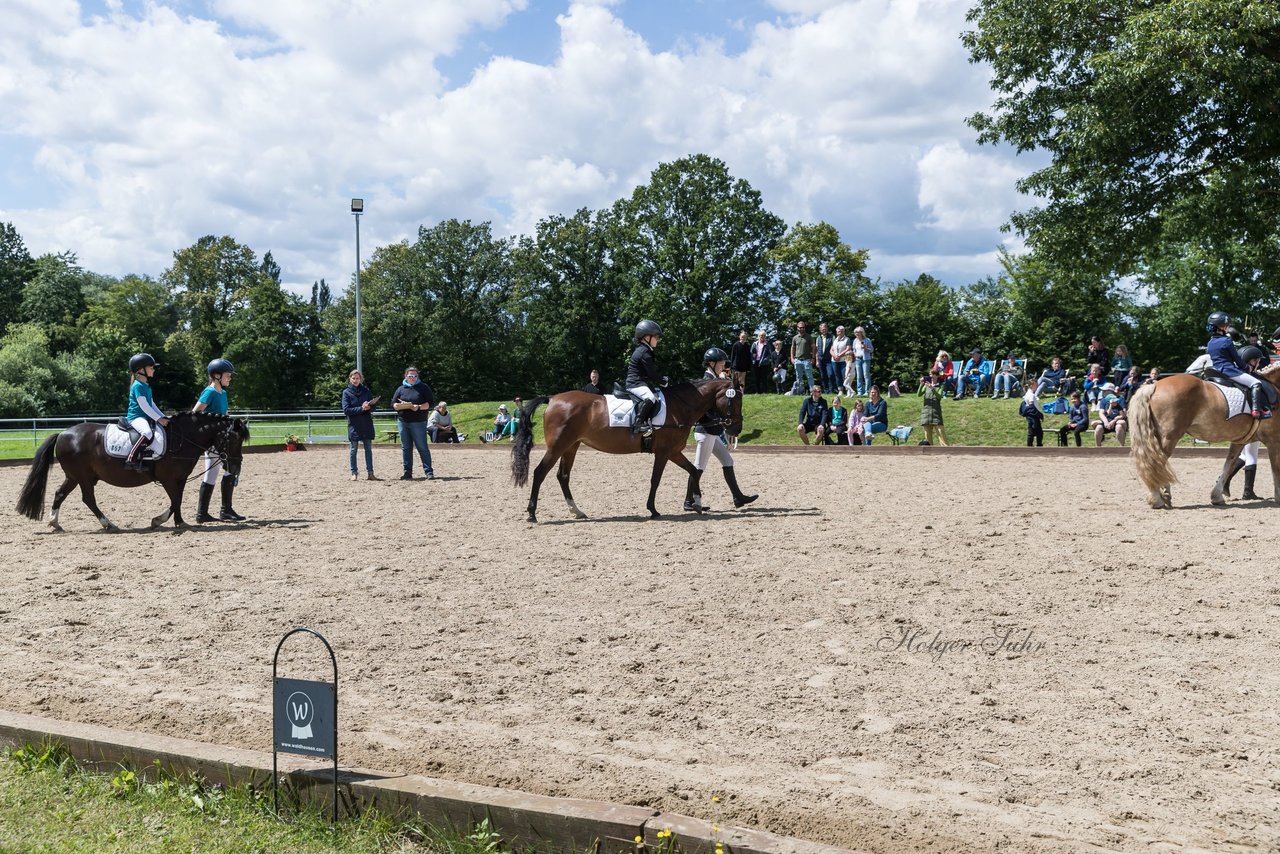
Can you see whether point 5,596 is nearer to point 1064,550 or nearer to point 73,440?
point 73,440

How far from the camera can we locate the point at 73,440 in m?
12.1

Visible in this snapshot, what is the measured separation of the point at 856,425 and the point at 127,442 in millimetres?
16317

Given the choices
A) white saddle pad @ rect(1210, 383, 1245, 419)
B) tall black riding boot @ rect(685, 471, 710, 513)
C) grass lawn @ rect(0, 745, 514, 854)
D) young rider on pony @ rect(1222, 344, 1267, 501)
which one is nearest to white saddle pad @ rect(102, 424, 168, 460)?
tall black riding boot @ rect(685, 471, 710, 513)

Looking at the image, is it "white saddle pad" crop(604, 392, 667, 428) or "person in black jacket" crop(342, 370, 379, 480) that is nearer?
"white saddle pad" crop(604, 392, 667, 428)

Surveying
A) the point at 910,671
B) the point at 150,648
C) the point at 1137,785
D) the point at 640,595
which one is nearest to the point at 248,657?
the point at 150,648

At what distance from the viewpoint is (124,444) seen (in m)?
12.0

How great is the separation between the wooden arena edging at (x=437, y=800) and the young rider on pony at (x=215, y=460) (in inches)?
319

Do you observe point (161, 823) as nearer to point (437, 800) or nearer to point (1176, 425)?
point (437, 800)

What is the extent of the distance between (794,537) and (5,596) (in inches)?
270

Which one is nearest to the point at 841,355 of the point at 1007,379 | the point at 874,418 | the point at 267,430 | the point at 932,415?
the point at 874,418

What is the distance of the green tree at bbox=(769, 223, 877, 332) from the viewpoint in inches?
1975

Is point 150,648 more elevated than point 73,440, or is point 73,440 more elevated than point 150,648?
point 73,440

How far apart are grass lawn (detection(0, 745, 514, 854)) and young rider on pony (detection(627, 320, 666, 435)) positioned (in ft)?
28.2

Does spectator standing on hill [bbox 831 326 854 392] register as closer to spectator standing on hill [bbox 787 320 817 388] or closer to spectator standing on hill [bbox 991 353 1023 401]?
spectator standing on hill [bbox 787 320 817 388]
